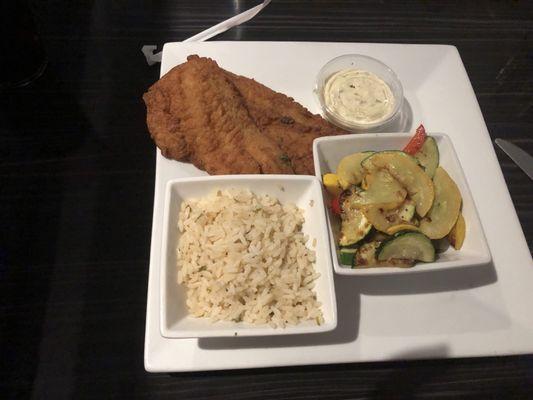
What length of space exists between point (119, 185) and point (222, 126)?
64 centimetres

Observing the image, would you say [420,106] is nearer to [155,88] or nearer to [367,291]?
[367,291]

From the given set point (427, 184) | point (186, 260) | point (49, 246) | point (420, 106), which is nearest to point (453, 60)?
point (420, 106)

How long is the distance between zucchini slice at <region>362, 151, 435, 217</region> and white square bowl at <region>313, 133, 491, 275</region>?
11cm

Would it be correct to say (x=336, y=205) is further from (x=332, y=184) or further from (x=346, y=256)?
(x=346, y=256)

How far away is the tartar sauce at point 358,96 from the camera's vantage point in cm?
216

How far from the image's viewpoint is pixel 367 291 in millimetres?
1769

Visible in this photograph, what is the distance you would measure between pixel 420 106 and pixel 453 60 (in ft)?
1.37

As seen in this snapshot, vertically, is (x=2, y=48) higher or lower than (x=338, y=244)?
lower

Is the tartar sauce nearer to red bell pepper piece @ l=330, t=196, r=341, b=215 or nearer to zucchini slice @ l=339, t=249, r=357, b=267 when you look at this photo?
red bell pepper piece @ l=330, t=196, r=341, b=215

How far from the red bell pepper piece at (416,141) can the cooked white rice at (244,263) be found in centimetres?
62

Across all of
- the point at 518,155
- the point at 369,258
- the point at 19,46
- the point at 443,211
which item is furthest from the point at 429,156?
the point at 19,46

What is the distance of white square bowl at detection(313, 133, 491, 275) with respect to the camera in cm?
156

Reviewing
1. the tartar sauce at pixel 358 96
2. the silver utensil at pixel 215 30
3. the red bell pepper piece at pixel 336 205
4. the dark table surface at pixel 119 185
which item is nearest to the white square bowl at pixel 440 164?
the red bell pepper piece at pixel 336 205

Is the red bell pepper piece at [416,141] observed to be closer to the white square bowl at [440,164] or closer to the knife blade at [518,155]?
the white square bowl at [440,164]
